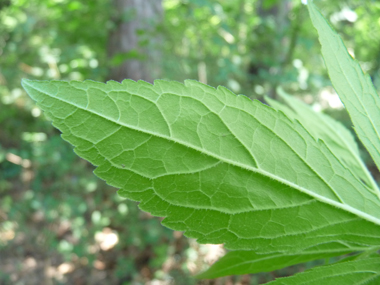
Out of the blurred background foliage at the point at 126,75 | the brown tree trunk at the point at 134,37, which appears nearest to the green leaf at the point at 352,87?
the blurred background foliage at the point at 126,75

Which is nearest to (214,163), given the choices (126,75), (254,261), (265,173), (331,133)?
(265,173)

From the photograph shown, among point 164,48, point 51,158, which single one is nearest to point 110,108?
point 164,48

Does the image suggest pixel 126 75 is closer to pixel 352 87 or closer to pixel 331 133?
pixel 331 133

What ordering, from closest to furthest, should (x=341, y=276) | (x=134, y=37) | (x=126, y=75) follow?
(x=341, y=276) → (x=134, y=37) → (x=126, y=75)

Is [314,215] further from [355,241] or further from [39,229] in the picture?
[39,229]

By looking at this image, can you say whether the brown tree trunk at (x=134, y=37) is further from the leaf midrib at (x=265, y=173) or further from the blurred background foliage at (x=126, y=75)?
the leaf midrib at (x=265, y=173)
